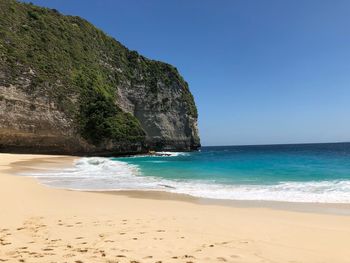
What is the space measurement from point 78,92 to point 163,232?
1887 inches

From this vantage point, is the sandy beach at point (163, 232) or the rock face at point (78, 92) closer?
the sandy beach at point (163, 232)

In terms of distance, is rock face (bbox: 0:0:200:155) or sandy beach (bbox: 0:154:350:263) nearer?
sandy beach (bbox: 0:154:350:263)

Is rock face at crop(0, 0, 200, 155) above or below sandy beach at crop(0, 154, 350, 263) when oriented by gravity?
above

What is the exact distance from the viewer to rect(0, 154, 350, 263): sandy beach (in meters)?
5.31

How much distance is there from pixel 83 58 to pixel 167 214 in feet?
175

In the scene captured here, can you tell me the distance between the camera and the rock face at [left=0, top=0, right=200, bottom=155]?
142ft

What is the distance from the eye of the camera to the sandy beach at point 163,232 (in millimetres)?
5309

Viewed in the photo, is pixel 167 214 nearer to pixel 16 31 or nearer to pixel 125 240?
pixel 125 240

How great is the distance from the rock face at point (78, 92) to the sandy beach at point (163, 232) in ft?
117

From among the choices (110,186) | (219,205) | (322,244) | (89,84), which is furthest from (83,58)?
(322,244)

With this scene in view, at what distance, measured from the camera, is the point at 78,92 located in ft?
170

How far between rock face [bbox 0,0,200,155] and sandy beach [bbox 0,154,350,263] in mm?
35576

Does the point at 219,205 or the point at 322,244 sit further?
the point at 219,205

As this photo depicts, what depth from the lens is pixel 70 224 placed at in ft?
24.3
